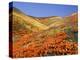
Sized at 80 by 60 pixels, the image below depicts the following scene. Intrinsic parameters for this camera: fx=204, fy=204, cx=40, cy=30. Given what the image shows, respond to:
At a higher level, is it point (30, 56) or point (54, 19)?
point (54, 19)

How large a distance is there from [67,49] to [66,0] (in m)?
0.55

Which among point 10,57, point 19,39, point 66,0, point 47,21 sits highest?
point 66,0

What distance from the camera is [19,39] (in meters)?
2.06

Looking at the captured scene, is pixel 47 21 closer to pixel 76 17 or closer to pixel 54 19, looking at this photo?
pixel 54 19

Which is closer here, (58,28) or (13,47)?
(13,47)

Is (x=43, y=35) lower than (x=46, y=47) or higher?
higher

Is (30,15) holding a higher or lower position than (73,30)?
higher

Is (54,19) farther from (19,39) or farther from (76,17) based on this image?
(19,39)

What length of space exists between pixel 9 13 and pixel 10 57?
0.45 metres

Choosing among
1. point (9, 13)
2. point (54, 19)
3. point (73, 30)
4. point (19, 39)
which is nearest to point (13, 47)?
point (19, 39)

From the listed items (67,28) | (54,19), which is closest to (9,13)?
(54,19)

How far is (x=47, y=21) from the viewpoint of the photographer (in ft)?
7.20

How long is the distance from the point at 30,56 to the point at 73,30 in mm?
581
